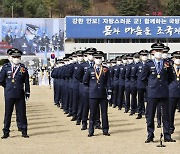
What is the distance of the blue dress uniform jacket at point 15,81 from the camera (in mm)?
11531

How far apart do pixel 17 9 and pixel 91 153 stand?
278 feet

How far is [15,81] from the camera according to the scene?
11555 mm

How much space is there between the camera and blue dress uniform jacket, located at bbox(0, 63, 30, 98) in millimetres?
11531

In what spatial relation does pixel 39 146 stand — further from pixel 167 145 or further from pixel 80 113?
pixel 80 113

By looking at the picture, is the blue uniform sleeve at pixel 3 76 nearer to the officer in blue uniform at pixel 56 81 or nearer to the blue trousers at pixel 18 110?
the blue trousers at pixel 18 110

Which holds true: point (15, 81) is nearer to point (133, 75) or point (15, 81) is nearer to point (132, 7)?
point (133, 75)

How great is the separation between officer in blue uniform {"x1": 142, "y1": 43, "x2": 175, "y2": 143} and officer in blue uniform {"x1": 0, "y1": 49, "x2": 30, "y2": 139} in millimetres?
2759

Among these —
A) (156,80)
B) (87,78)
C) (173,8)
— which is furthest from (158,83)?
(173,8)

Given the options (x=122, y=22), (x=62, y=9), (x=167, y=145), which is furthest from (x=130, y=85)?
(x=62, y=9)

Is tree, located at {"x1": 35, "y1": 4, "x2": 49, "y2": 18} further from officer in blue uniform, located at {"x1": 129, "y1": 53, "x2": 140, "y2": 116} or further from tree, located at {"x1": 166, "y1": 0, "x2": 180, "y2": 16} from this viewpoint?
officer in blue uniform, located at {"x1": 129, "y1": 53, "x2": 140, "y2": 116}

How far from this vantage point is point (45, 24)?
241 feet

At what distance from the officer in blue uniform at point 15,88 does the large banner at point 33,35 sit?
57.5 metres

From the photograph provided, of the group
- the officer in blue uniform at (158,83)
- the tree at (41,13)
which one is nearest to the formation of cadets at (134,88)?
the officer in blue uniform at (158,83)

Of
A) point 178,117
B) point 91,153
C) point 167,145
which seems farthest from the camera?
point 178,117
